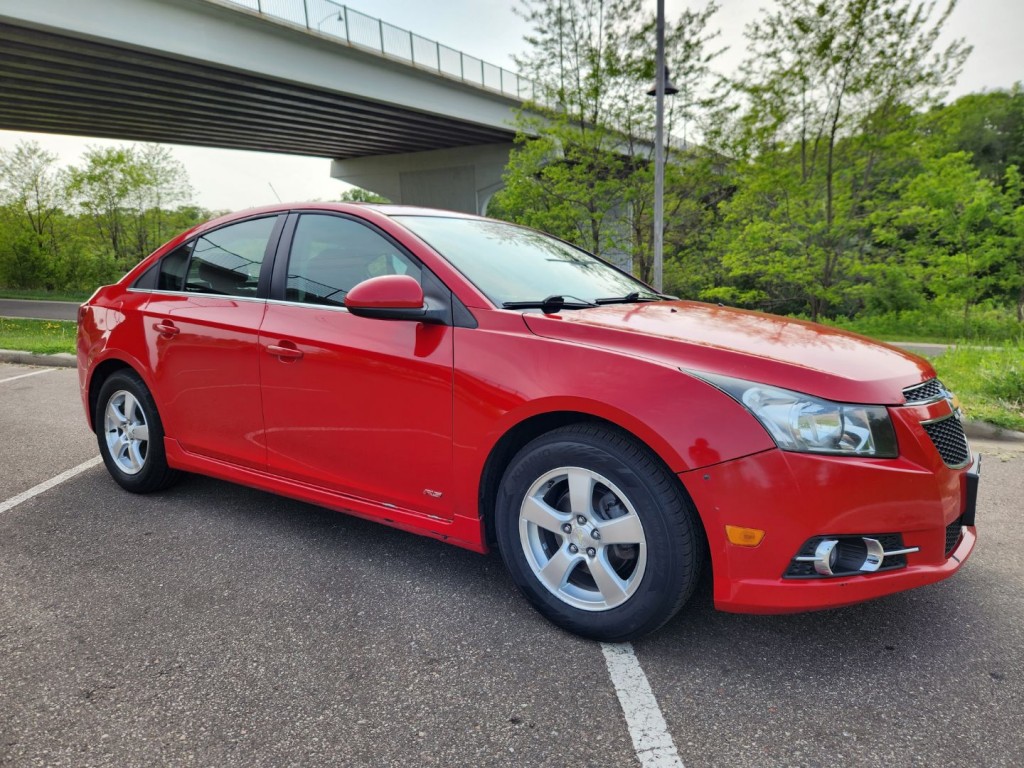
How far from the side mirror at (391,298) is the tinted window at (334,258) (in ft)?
0.95

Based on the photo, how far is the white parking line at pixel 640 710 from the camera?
5.88 feet

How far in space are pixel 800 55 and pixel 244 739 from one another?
1444cm

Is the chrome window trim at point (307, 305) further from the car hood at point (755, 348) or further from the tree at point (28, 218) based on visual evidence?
the tree at point (28, 218)

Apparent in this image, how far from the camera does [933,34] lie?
1166cm

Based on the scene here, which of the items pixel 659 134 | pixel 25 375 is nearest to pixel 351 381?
pixel 25 375

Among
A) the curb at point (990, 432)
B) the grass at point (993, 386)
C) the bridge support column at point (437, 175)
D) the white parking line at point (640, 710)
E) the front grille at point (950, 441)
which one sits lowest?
the curb at point (990, 432)

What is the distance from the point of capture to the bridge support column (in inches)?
1277

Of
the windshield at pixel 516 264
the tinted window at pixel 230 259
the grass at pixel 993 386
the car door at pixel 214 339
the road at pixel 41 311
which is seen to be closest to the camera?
the windshield at pixel 516 264

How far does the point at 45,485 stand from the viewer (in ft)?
13.4

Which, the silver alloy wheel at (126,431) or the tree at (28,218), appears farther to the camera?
the tree at (28,218)

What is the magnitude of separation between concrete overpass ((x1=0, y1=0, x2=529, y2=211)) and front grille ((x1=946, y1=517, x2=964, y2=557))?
15.9 m

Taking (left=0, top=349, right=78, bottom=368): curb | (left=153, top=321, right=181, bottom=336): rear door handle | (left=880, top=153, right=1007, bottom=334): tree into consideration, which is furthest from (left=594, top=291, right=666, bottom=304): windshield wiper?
(left=880, top=153, right=1007, bottom=334): tree

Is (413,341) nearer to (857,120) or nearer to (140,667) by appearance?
(140,667)

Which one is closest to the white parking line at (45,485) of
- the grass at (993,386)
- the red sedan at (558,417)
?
the red sedan at (558,417)
